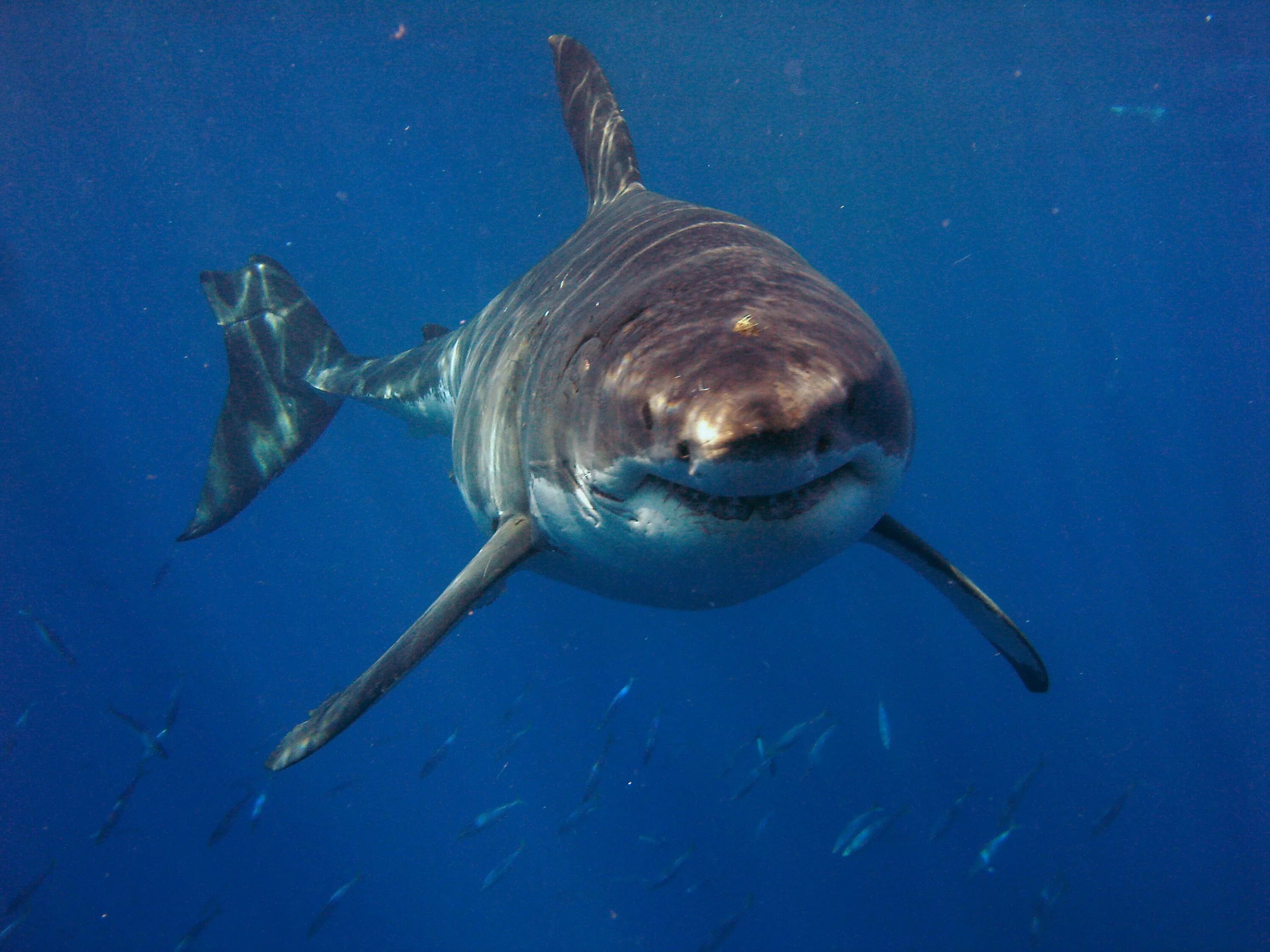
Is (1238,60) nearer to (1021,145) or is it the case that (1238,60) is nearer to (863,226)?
(1021,145)

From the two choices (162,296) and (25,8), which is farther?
(162,296)

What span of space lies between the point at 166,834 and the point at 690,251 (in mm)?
31135

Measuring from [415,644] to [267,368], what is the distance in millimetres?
6343

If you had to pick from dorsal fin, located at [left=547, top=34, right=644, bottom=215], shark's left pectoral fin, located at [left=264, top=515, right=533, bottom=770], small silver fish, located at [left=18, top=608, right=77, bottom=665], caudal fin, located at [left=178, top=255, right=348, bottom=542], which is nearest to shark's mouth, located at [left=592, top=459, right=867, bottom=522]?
shark's left pectoral fin, located at [left=264, top=515, right=533, bottom=770]

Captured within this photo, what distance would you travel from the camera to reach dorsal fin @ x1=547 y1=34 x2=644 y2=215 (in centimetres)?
490

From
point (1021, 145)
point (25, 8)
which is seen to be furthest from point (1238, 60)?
point (25, 8)

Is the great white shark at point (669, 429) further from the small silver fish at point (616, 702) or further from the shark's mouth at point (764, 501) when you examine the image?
the small silver fish at point (616, 702)

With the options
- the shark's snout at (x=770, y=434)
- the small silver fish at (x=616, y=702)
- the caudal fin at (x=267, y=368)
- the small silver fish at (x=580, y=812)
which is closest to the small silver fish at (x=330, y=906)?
the small silver fish at (x=580, y=812)

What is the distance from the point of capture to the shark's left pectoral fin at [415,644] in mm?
2605

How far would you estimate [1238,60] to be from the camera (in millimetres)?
21688

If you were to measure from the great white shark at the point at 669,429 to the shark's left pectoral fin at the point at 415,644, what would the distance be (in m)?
0.01

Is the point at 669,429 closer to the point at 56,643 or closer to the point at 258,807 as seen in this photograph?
the point at 258,807

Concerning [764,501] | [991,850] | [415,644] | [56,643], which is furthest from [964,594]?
[56,643]

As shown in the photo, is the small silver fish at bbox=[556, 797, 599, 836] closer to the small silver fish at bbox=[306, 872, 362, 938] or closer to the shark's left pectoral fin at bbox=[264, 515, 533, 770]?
the small silver fish at bbox=[306, 872, 362, 938]
